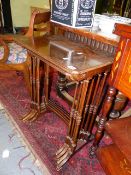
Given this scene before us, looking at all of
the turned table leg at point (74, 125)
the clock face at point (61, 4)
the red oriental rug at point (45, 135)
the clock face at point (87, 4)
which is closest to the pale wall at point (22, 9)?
the red oriental rug at point (45, 135)

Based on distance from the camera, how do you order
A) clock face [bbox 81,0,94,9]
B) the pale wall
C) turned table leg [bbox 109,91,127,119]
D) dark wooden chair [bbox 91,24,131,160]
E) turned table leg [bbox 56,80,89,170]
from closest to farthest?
dark wooden chair [bbox 91,24,131,160]
turned table leg [bbox 56,80,89,170]
clock face [bbox 81,0,94,9]
turned table leg [bbox 109,91,127,119]
the pale wall

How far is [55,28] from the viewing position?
1.49 meters

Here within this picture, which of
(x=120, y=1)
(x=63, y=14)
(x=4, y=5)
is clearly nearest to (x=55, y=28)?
(x=63, y=14)

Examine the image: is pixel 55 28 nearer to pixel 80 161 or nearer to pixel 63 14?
pixel 63 14

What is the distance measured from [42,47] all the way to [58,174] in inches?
33.2

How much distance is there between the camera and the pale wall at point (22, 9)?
4.12 metres

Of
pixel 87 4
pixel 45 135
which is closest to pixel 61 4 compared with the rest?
pixel 87 4

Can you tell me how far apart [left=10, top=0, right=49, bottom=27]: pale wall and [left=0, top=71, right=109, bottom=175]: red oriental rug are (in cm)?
276

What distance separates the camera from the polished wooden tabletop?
0.91 meters

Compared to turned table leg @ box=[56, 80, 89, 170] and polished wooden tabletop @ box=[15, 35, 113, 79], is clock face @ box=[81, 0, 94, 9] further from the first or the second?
turned table leg @ box=[56, 80, 89, 170]

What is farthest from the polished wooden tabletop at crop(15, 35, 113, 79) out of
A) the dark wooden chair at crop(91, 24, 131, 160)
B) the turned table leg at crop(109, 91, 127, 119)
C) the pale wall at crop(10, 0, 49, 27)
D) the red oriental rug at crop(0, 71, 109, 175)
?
the pale wall at crop(10, 0, 49, 27)

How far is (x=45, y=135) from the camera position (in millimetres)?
1474

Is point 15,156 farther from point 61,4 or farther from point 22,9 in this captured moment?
point 22,9

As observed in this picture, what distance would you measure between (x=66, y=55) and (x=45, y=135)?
0.74 m
